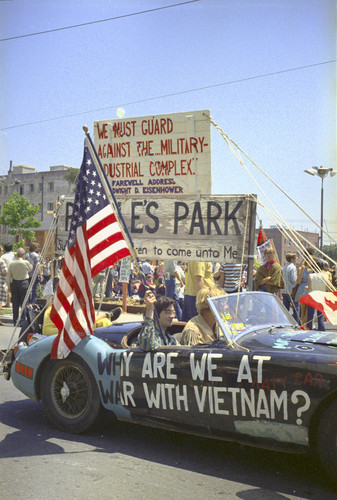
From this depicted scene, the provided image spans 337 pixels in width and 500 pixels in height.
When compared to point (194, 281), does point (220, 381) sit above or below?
below

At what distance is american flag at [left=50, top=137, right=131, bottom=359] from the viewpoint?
5.22 metres

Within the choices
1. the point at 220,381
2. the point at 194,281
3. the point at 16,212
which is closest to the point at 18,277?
the point at 194,281

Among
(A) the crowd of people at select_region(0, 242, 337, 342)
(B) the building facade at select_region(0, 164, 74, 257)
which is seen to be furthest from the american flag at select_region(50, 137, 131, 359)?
(B) the building facade at select_region(0, 164, 74, 257)

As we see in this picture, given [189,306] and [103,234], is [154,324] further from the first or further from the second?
[189,306]

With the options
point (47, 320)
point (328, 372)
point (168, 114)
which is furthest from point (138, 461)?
point (168, 114)

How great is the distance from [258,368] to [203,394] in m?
0.49

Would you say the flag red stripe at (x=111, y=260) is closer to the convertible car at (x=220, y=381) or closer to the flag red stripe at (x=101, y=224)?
the flag red stripe at (x=101, y=224)

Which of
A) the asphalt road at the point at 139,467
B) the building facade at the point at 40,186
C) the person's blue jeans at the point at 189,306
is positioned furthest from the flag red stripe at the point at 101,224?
the building facade at the point at 40,186

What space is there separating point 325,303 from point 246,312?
0.94 metres

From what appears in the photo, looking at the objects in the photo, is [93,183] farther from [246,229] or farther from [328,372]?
[328,372]

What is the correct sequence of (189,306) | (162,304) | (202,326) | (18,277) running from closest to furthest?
(202,326)
(162,304)
(189,306)
(18,277)

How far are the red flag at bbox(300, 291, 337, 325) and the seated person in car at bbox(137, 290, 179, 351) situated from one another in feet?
4.15

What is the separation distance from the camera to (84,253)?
5.40m

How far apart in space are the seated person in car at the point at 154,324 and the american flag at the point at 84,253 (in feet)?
1.95
